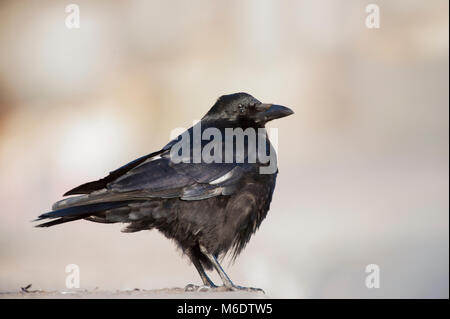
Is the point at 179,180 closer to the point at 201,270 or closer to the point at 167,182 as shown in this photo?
the point at 167,182

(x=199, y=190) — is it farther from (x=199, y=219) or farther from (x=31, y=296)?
(x=31, y=296)

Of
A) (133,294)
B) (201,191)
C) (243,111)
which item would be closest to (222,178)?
(201,191)

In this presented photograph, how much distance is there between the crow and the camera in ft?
24.0

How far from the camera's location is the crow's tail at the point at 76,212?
23.0 feet

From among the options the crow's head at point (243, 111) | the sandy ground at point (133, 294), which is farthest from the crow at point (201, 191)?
the sandy ground at point (133, 294)

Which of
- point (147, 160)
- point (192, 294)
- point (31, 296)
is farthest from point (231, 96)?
point (31, 296)

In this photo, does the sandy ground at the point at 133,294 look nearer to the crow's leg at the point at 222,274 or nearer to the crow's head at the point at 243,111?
the crow's leg at the point at 222,274

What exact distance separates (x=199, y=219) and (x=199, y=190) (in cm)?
25

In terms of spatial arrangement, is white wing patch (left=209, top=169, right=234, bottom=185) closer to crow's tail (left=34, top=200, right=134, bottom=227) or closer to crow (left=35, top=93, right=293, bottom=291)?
crow (left=35, top=93, right=293, bottom=291)

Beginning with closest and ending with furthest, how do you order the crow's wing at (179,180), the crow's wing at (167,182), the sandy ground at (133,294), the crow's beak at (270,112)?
the sandy ground at (133,294), the crow's wing at (167,182), the crow's wing at (179,180), the crow's beak at (270,112)

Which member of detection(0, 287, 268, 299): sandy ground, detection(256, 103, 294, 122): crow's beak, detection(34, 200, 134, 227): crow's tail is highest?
detection(256, 103, 294, 122): crow's beak

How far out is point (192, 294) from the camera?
713cm

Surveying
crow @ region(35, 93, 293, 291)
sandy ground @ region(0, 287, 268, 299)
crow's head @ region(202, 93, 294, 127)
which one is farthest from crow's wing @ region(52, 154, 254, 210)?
sandy ground @ region(0, 287, 268, 299)

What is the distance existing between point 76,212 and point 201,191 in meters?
1.10
